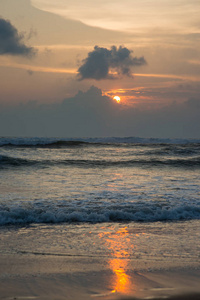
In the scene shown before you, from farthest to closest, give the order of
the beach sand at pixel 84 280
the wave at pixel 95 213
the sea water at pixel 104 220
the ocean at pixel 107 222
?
the wave at pixel 95 213 < the sea water at pixel 104 220 < the ocean at pixel 107 222 < the beach sand at pixel 84 280

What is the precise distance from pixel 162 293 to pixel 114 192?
804cm

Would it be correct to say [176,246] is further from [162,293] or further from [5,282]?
[5,282]

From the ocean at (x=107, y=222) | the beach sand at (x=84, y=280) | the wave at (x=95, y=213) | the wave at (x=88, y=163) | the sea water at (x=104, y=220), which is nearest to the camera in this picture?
the beach sand at (x=84, y=280)

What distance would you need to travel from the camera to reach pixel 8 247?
568 centimetres

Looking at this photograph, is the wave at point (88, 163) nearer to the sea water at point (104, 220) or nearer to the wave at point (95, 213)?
the sea water at point (104, 220)

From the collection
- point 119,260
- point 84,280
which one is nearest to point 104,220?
point 119,260

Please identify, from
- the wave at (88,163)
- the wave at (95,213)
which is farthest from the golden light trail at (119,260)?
the wave at (88,163)

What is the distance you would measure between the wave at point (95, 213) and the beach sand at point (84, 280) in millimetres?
2879

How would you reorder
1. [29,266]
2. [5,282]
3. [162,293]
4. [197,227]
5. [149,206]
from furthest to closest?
[149,206], [197,227], [29,266], [5,282], [162,293]

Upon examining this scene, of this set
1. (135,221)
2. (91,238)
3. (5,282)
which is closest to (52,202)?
(135,221)

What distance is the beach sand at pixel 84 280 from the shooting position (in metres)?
3.79

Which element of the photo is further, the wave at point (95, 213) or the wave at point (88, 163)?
the wave at point (88, 163)

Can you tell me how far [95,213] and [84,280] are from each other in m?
4.17

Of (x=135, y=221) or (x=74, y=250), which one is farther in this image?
(x=135, y=221)
